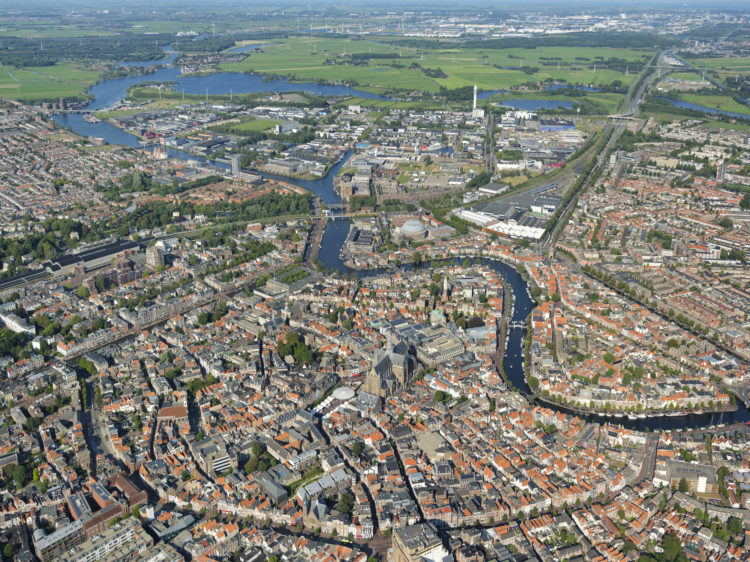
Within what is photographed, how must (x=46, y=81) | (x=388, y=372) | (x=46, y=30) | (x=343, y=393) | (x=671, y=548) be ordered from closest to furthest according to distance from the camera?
(x=671, y=548) → (x=343, y=393) → (x=388, y=372) → (x=46, y=81) → (x=46, y=30)

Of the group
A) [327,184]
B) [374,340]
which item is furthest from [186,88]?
[374,340]

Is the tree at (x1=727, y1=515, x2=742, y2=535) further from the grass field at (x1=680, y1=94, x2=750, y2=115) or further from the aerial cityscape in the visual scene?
the grass field at (x1=680, y1=94, x2=750, y2=115)

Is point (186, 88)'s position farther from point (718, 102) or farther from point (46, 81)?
point (718, 102)

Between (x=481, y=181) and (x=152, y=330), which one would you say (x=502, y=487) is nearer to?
(x=152, y=330)

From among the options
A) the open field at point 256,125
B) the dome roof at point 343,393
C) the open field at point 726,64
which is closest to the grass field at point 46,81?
the open field at point 256,125

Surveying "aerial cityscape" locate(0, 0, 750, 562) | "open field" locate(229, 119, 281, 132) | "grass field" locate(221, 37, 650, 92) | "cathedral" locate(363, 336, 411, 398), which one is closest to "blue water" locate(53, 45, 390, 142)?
"aerial cityscape" locate(0, 0, 750, 562)

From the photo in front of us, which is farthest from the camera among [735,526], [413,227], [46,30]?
[46,30]

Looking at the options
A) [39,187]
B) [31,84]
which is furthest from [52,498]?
[31,84]
